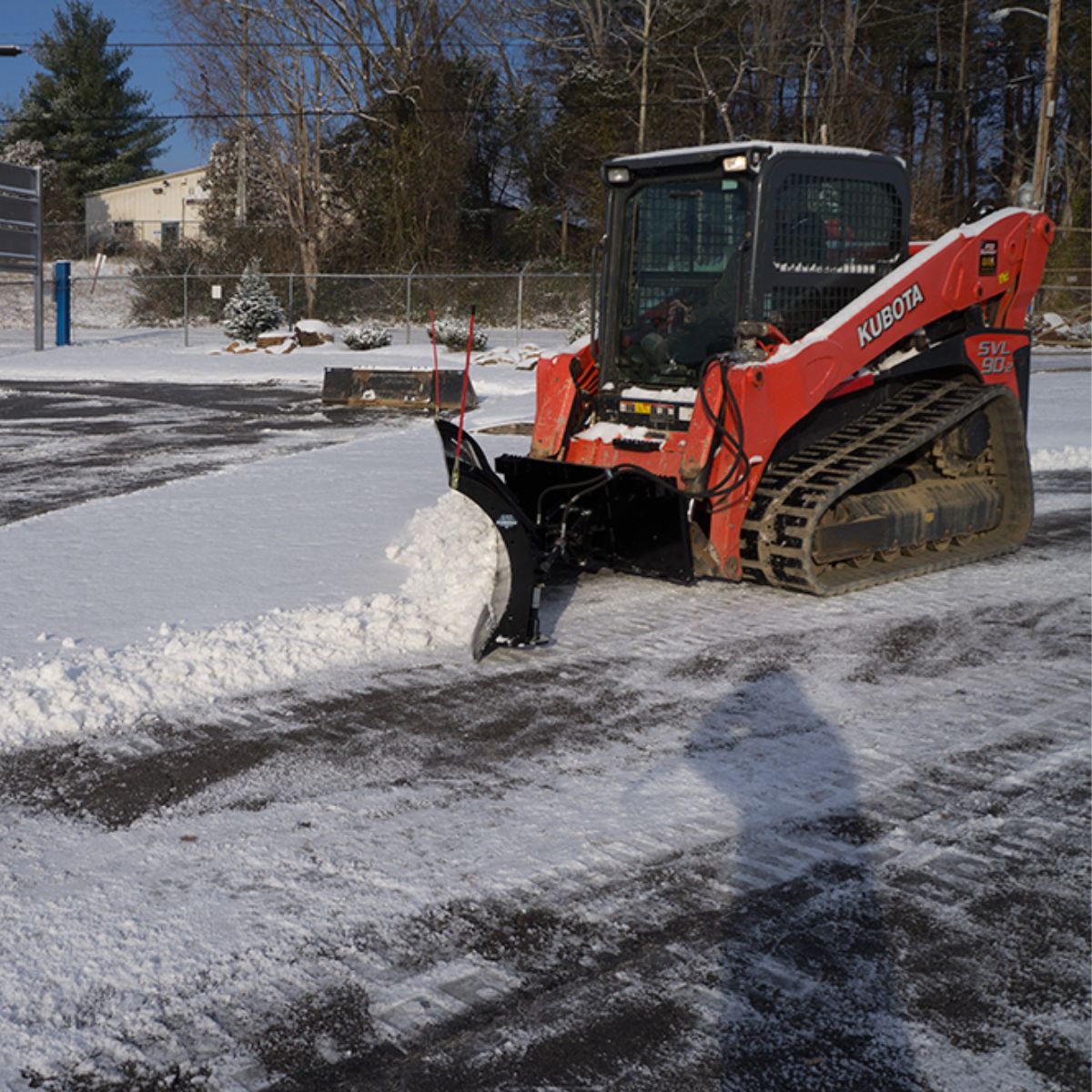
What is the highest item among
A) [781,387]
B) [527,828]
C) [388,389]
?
[781,387]

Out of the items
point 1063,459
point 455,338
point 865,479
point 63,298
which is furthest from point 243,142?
point 865,479

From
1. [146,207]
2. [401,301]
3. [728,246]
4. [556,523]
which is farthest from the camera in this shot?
[146,207]

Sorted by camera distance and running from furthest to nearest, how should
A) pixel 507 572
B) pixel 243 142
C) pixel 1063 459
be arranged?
pixel 243 142
pixel 1063 459
pixel 507 572

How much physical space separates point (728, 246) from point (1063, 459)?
6.52 meters

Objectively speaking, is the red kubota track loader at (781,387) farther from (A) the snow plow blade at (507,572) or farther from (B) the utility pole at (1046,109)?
(B) the utility pole at (1046,109)

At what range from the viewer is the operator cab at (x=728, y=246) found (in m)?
7.82

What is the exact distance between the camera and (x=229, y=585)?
7.41m

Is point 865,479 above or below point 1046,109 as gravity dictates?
below

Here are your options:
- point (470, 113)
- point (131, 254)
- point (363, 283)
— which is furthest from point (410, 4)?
point (131, 254)

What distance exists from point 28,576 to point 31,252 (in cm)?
2421

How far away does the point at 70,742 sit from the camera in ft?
16.8

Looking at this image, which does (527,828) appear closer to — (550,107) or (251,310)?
(251,310)

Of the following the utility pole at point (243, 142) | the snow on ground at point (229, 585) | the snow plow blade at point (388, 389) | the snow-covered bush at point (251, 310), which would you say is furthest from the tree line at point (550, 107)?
the snow on ground at point (229, 585)

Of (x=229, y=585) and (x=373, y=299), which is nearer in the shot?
(x=229, y=585)
